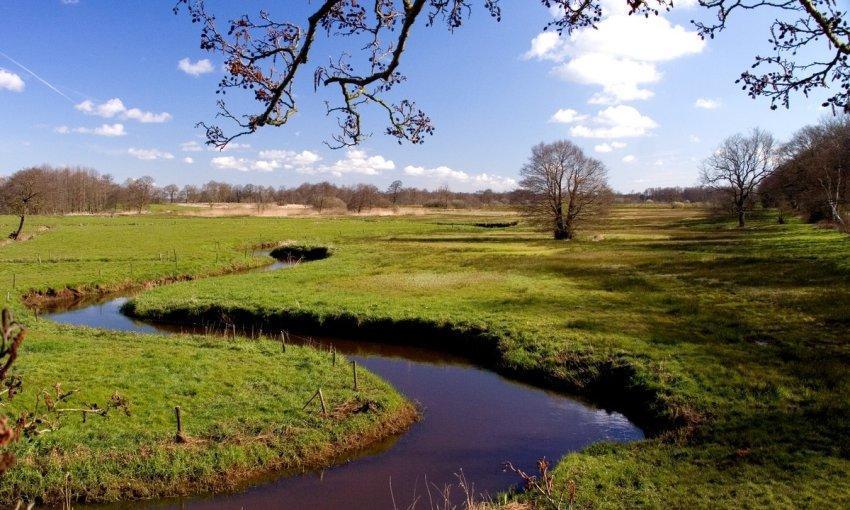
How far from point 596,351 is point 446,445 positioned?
7.27 metres

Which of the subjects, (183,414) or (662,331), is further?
(662,331)

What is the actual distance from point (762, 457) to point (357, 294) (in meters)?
21.4

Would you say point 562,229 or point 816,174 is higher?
point 816,174

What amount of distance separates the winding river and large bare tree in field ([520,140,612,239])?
40.6m

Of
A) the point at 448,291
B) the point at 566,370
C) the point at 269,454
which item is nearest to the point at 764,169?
the point at 448,291

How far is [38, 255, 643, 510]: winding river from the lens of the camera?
1159 centimetres

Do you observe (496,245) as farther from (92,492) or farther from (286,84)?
(286,84)

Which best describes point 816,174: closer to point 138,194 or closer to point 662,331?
point 662,331

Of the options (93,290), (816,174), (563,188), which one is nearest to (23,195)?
(93,290)

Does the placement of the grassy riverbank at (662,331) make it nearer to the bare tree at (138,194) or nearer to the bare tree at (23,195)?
the bare tree at (23,195)

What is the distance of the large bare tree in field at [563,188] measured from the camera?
5709 cm

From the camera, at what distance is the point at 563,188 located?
57938 mm

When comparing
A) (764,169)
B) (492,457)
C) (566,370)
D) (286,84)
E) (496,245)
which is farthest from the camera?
(764,169)

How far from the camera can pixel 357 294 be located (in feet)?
97.2
